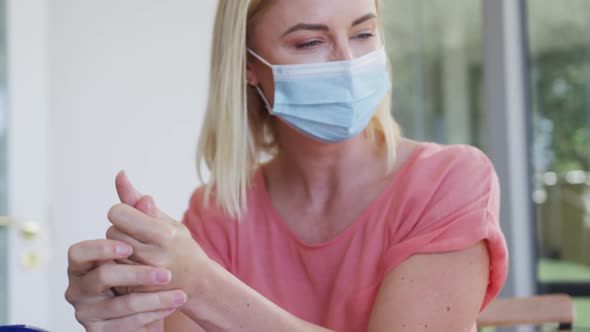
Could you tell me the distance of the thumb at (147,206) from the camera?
1.03 metres

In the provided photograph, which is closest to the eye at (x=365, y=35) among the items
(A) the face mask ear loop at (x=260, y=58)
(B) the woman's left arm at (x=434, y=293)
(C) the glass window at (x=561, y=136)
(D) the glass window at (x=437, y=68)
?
(A) the face mask ear loop at (x=260, y=58)

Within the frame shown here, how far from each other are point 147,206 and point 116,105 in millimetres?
2425

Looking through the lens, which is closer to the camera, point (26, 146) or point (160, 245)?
point (160, 245)

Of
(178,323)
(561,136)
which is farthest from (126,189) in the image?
(561,136)

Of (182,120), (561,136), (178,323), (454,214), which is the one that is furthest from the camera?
(182,120)

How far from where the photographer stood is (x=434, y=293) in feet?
3.80

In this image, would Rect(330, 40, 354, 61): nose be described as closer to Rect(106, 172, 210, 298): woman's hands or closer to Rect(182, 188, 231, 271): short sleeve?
Rect(182, 188, 231, 271): short sleeve

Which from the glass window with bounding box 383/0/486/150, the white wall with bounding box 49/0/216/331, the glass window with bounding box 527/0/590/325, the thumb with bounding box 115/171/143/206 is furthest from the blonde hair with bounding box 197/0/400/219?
the glass window with bounding box 383/0/486/150

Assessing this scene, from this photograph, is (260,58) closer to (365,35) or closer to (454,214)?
(365,35)

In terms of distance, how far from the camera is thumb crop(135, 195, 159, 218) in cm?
103

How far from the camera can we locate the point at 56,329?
3.14m

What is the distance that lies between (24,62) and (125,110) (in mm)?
654

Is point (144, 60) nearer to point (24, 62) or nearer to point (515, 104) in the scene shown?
point (24, 62)

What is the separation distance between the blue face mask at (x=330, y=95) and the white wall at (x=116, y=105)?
199 centimetres
